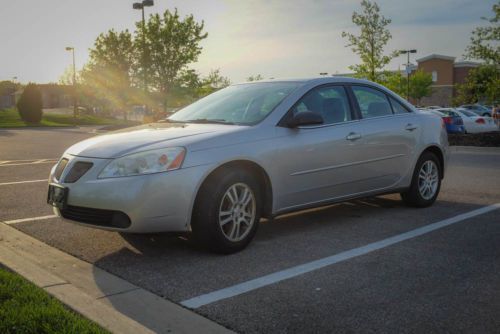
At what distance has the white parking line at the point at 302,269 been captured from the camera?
385 centimetres


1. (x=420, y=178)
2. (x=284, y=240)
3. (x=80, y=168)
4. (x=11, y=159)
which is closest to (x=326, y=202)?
(x=284, y=240)

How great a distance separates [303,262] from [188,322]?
156 cm


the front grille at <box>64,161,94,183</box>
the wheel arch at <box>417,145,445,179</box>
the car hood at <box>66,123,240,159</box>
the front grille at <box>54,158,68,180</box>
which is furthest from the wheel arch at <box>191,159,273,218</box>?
the wheel arch at <box>417,145,445,179</box>

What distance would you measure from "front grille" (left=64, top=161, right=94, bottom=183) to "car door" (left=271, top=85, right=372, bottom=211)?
1658 mm

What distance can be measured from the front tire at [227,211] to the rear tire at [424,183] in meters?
2.60

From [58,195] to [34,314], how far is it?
5.63 feet

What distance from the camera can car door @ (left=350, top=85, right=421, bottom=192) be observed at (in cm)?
622

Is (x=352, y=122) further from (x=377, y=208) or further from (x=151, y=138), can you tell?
(x=151, y=138)

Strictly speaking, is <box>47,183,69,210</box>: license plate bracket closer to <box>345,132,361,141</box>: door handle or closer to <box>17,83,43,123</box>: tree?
<box>345,132,361,141</box>: door handle

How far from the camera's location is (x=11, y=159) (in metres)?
14.0

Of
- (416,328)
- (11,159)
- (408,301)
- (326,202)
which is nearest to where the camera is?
(416,328)

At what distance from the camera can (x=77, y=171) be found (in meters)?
4.77

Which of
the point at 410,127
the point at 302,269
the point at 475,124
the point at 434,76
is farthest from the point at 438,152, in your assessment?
the point at 434,76

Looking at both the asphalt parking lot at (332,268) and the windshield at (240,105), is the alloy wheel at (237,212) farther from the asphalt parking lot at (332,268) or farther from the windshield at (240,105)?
the windshield at (240,105)
